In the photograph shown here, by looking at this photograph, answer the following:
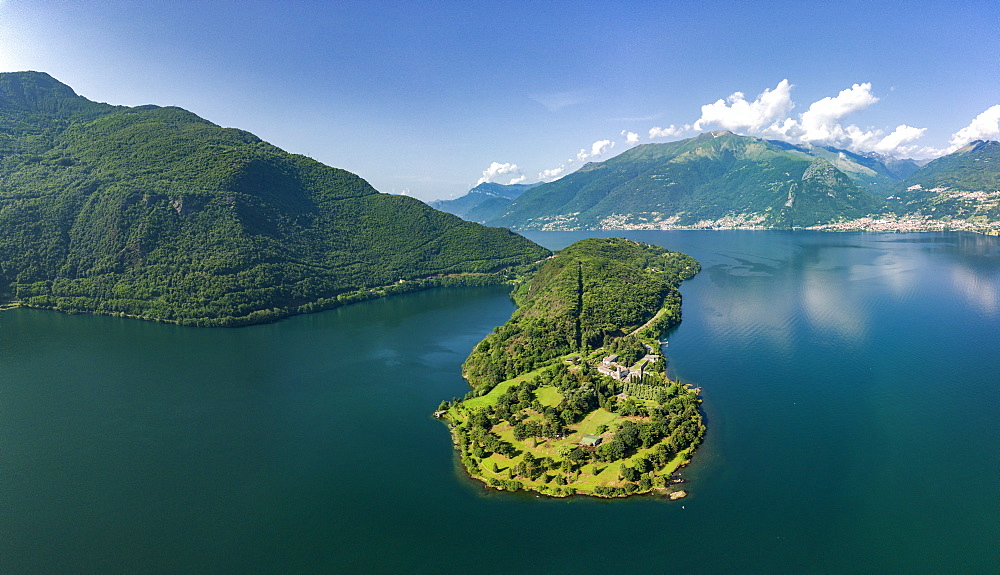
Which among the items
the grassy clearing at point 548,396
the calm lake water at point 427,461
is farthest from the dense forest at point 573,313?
the grassy clearing at point 548,396

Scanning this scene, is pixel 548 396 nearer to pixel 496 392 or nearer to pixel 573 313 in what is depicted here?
pixel 496 392

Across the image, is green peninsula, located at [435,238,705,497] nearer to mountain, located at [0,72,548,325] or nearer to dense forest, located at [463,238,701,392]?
dense forest, located at [463,238,701,392]

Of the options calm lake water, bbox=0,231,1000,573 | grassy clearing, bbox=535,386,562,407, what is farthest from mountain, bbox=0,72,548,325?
grassy clearing, bbox=535,386,562,407

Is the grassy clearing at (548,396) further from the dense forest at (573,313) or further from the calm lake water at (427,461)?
the calm lake water at (427,461)

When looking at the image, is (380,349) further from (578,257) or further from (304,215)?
(304,215)

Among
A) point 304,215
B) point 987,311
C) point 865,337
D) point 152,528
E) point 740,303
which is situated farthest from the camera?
point 304,215

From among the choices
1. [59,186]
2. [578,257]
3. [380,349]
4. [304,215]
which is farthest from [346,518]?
[59,186]

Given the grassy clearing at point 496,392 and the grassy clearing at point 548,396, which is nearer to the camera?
the grassy clearing at point 548,396
